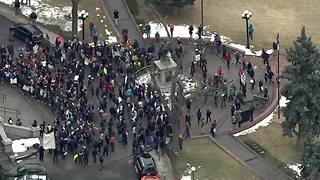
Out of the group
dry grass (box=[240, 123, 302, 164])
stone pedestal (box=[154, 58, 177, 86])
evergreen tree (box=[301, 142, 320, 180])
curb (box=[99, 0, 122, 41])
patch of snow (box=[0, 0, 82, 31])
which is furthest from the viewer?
patch of snow (box=[0, 0, 82, 31])

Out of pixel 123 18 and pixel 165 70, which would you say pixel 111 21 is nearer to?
pixel 123 18

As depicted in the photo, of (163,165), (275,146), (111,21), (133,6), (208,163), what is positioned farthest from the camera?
(133,6)

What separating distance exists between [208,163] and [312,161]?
8511 millimetres

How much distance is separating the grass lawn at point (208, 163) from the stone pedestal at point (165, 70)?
7.43 m

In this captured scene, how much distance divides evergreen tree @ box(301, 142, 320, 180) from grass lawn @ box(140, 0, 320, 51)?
23.0 metres

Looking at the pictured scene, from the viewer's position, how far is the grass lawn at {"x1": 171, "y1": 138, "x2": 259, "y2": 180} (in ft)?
181

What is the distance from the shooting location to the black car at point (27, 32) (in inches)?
2685

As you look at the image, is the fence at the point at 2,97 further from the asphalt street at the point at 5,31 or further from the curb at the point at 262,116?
the curb at the point at 262,116

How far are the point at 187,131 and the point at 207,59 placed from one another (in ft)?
37.9

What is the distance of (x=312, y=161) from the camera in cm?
4981

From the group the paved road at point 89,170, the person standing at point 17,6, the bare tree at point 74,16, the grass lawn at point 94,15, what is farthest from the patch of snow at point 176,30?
the paved road at point 89,170

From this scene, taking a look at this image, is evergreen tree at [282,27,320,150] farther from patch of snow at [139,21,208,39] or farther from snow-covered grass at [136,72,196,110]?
patch of snow at [139,21,208,39]

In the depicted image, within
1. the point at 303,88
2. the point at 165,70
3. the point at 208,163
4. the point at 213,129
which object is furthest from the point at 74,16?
the point at 303,88

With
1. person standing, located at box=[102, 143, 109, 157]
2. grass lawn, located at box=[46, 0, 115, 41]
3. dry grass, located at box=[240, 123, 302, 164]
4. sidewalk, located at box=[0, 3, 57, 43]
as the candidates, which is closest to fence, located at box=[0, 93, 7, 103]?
person standing, located at box=[102, 143, 109, 157]
